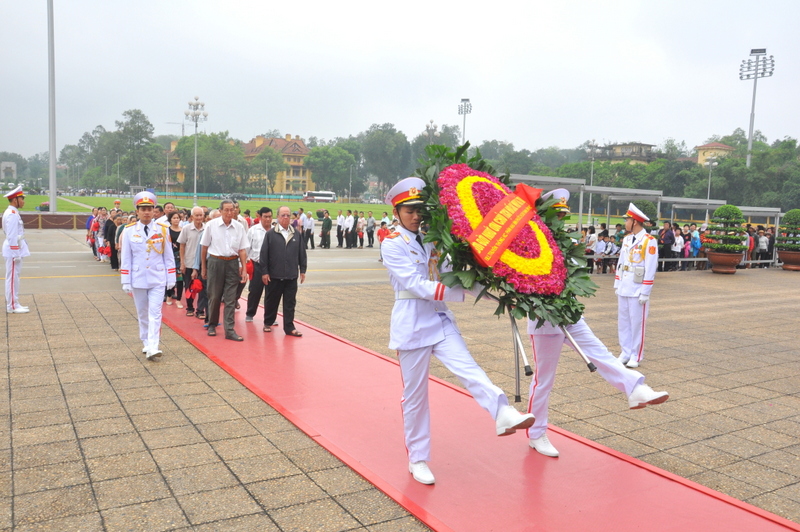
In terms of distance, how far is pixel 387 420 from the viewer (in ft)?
17.3

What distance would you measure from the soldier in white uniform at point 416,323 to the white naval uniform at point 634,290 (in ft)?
13.7

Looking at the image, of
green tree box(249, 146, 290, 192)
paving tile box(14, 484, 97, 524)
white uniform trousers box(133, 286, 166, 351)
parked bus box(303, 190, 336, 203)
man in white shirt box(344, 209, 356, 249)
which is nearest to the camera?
paving tile box(14, 484, 97, 524)

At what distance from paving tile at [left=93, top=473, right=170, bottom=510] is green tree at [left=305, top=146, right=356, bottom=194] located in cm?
10667

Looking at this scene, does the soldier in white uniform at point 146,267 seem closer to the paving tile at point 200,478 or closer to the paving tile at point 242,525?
the paving tile at point 200,478

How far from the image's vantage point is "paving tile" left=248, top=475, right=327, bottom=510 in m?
3.70

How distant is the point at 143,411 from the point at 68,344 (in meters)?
3.09

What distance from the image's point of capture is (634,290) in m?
7.50

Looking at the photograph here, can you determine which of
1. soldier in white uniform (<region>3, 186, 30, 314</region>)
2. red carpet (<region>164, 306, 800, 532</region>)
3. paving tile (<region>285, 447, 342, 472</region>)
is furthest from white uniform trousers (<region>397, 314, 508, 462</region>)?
soldier in white uniform (<region>3, 186, 30, 314</region>)

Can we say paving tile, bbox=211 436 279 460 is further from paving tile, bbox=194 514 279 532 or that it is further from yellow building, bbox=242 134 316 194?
yellow building, bbox=242 134 316 194

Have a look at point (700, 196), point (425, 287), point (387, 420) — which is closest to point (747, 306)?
point (387, 420)

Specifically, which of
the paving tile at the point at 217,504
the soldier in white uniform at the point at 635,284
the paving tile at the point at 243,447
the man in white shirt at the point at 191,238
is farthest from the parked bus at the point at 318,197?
the paving tile at the point at 217,504

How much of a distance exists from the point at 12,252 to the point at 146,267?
14.2ft

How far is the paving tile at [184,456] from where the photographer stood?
13.9 feet

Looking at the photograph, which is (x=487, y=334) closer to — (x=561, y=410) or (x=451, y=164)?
(x=561, y=410)
